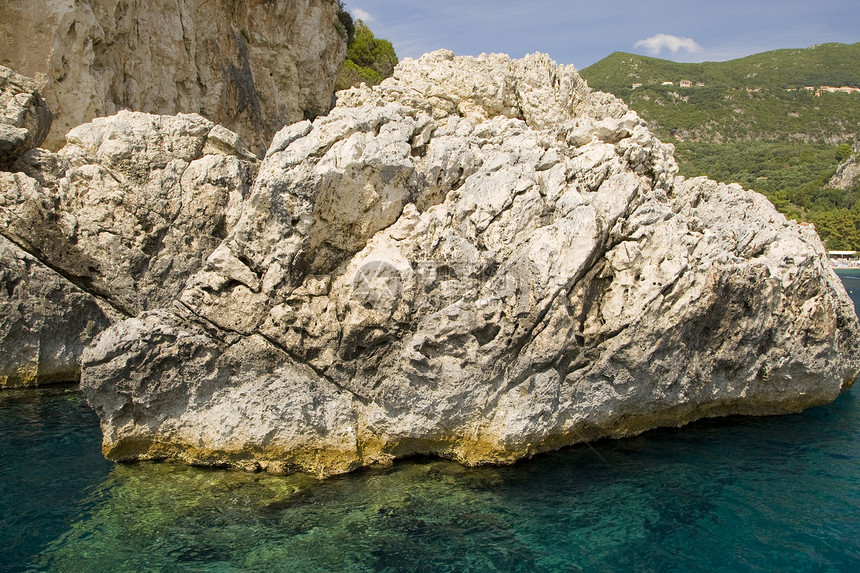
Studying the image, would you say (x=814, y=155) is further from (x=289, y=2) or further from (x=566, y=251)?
(x=566, y=251)

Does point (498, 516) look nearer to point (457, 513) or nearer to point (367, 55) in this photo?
→ point (457, 513)

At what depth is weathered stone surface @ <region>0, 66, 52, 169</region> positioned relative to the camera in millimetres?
14414

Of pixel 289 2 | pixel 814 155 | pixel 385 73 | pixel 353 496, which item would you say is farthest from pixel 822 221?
pixel 353 496

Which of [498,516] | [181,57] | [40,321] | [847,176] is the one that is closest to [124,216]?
[40,321]

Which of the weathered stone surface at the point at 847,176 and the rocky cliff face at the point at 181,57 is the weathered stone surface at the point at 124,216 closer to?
the rocky cliff face at the point at 181,57

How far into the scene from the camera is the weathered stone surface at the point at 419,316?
996 centimetres

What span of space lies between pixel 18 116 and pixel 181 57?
10509 millimetres

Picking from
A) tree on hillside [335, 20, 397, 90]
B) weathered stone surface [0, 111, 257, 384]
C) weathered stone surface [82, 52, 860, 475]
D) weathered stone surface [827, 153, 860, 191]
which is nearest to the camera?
weathered stone surface [82, 52, 860, 475]

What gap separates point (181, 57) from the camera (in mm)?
23906

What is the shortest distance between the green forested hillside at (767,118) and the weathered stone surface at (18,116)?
94.2 m

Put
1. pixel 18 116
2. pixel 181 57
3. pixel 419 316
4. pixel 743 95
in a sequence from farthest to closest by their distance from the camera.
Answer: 1. pixel 743 95
2. pixel 181 57
3. pixel 18 116
4. pixel 419 316

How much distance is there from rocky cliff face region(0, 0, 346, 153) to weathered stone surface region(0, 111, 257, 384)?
214 inches

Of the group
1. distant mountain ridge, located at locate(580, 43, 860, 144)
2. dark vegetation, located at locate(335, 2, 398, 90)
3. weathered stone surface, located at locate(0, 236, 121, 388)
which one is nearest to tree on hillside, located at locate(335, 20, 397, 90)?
dark vegetation, located at locate(335, 2, 398, 90)

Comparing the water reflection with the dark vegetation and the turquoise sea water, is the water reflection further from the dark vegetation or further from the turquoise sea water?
A: the dark vegetation
